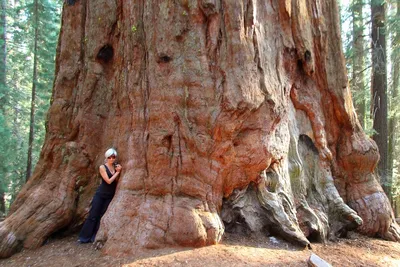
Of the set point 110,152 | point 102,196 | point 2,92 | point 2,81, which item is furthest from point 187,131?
point 2,81

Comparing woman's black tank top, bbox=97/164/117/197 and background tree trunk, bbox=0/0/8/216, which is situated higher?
background tree trunk, bbox=0/0/8/216

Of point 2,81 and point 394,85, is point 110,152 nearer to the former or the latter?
point 2,81

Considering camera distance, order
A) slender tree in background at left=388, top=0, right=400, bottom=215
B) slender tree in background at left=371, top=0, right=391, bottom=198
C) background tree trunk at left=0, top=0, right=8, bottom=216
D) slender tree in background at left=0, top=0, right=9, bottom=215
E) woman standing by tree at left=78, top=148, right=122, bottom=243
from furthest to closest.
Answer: background tree trunk at left=0, top=0, right=8, bottom=216 < slender tree in background at left=0, top=0, right=9, bottom=215 < slender tree in background at left=388, top=0, right=400, bottom=215 < slender tree in background at left=371, top=0, right=391, bottom=198 < woman standing by tree at left=78, top=148, right=122, bottom=243

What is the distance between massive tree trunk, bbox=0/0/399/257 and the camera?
16.8 feet

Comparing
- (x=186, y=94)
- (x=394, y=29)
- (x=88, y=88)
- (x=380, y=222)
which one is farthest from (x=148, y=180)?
(x=394, y=29)

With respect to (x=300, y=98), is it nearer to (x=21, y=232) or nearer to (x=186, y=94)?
(x=186, y=94)

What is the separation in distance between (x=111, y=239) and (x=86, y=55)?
3.77m

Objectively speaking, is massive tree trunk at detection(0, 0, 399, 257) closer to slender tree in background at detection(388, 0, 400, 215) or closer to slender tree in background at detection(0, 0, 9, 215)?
slender tree in background at detection(388, 0, 400, 215)

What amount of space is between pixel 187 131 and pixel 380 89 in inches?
379

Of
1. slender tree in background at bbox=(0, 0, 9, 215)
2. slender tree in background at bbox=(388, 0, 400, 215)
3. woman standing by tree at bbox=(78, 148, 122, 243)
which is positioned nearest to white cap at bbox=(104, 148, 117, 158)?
woman standing by tree at bbox=(78, 148, 122, 243)

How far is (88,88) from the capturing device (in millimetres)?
6316

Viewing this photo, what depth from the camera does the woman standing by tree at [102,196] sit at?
550cm

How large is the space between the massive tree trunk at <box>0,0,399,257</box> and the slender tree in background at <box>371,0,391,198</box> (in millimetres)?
5104

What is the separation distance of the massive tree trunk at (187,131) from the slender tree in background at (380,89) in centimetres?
510
